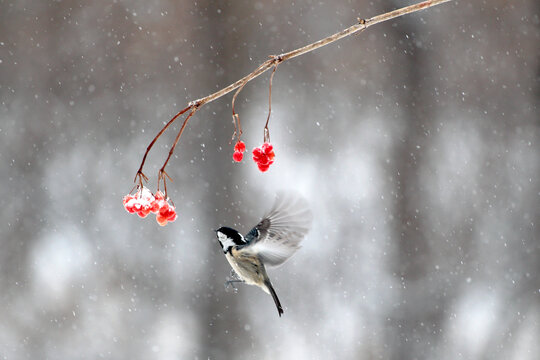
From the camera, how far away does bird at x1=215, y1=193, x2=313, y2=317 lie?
740 millimetres

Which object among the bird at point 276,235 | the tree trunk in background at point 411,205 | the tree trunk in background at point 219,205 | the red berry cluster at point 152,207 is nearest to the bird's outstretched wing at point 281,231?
the bird at point 276,235

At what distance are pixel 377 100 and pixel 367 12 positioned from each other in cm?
33

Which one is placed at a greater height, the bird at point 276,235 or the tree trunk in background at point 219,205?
the tree trunk in background at point 219,205

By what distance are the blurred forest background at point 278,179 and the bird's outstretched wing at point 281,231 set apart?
1399 mm

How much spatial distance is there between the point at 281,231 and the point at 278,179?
1509 mm

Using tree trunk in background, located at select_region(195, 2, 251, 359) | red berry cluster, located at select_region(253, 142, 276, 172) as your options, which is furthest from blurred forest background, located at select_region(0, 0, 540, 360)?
red berry cluster, located at select_region(253, 142, 276, 172)

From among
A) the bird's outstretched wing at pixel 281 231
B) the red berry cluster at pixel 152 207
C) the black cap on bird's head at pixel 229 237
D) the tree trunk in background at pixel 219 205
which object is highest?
the tree trunk in background at pixel 219 205

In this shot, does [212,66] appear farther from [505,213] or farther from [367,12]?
[505,213]

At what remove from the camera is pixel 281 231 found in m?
0.78

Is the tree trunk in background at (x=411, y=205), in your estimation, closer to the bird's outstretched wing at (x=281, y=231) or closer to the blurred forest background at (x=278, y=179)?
the blurred forest background at (x=278, y=179)

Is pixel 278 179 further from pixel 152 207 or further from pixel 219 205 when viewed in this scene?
pixel 152 207

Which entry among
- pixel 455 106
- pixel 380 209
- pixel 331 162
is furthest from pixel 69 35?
pixel 455 106

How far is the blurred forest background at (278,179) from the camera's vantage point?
7.23 ft

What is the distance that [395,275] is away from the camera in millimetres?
2334
